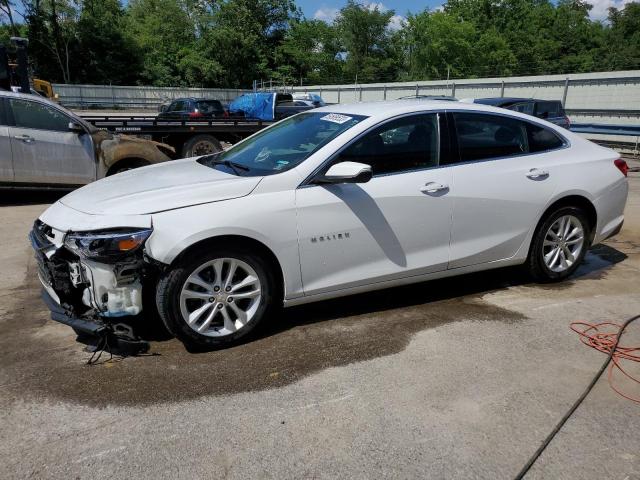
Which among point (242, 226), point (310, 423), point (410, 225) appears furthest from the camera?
point (410, 225)

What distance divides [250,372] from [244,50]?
60.1 metres

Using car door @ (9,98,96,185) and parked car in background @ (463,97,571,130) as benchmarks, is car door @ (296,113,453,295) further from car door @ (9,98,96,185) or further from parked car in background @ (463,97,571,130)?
parked car in background @ (463,97,571,130)

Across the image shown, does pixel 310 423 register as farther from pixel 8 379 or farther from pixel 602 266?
pixel 602 266

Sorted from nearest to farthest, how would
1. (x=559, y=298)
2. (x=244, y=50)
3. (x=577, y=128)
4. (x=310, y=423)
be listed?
(x=310, y=423) → (x=559, y=298) → (x=577, y=128) → (x=244, y=50)

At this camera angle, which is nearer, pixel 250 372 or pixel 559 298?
pixel 250 372

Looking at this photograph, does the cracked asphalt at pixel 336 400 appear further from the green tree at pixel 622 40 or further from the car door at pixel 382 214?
the green tree at pixel 622 40

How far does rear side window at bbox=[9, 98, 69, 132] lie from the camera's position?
8125mm

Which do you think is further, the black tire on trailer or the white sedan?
the black tire on trailer

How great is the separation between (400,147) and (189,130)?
7.89m

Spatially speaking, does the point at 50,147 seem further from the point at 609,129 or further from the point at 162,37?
the point at 162,37

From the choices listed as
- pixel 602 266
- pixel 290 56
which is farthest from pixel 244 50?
pixel 602 266

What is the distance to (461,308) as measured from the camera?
457 cm

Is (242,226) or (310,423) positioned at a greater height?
(242,226)

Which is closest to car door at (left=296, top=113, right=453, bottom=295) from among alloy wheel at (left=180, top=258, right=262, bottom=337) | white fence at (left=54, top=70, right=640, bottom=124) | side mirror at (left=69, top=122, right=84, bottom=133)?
alloy wheel at (left=180, top=258, right=262, bottom=337)
